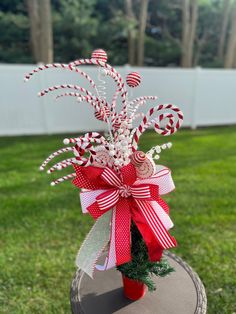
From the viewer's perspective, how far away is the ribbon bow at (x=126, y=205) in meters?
1.38

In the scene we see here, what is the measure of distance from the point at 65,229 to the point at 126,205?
6.13 ft

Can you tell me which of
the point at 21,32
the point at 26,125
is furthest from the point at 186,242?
the point at 21,32

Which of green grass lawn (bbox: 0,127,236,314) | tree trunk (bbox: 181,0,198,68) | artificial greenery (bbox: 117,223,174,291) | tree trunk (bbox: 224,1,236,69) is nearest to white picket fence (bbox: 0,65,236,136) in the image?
green grass lawn (bbox: 0,127,236,314)

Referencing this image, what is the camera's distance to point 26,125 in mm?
6773

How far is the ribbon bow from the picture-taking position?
138 cm

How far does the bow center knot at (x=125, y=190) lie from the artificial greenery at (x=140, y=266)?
0.17 metres

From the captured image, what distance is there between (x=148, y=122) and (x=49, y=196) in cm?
269

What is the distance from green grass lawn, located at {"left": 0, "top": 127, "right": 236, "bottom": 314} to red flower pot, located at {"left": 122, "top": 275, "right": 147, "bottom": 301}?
0.90m

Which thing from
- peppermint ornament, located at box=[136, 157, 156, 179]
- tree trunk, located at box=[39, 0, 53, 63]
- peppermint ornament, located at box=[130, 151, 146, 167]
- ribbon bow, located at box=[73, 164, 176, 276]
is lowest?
ribbon bow, located at box=[73, 164, 176, 276]

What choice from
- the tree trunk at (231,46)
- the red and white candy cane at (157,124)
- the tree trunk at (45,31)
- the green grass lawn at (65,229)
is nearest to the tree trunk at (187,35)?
the tree trunk at (231,46)

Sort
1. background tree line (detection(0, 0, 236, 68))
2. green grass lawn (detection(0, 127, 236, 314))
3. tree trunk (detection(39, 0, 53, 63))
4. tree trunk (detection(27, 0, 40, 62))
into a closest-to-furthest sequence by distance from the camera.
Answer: green grass lawn (detection(0, 127, 236, 314))
tree trunk (detection(39, 0, 53, 63))
tree trunk (detection(27, 0, 40, 62))
background tree line (detection(0, 0, 236, 68))

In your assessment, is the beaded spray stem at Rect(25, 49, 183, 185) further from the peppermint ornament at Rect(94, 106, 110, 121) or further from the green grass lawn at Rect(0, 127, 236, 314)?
the green grass lawn at Rect(0, 127, 236, 314)

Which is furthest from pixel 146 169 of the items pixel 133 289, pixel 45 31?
pixel 45 31

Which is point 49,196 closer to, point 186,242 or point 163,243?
point 186,242
